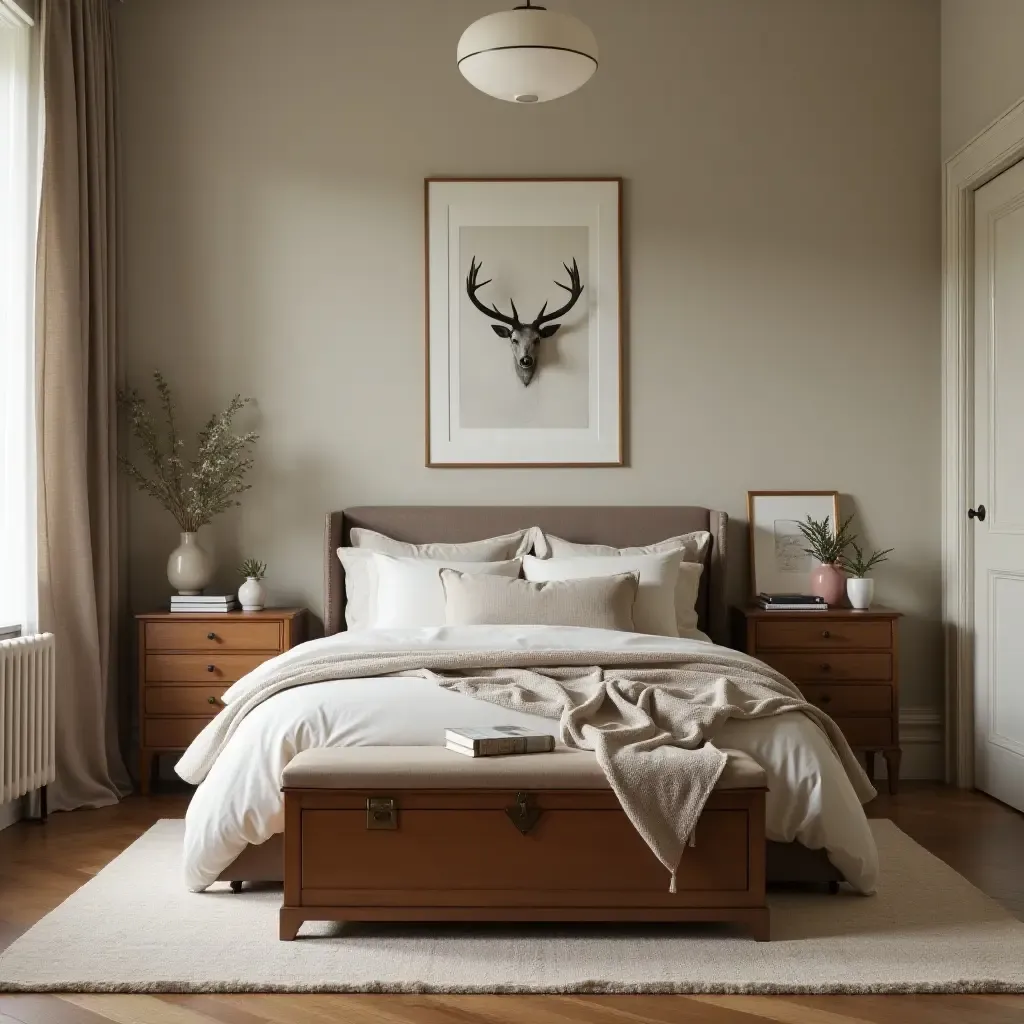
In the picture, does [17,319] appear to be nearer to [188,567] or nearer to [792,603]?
[188,567]

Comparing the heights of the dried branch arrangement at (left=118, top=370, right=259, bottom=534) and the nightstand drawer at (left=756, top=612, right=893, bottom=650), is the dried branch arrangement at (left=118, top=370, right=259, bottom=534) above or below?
above

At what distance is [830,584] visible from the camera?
4891 mm

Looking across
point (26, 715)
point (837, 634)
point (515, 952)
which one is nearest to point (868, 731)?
point (837, 634)

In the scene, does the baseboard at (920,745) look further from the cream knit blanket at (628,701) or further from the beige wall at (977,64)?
the beige wall at (977,64)

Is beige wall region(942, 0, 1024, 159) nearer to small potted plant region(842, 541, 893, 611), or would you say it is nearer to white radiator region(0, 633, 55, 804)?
small potted plant region(842, 541, 893, 611)

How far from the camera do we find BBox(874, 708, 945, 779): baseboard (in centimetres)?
508

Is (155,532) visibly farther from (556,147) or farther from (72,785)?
(556,147)

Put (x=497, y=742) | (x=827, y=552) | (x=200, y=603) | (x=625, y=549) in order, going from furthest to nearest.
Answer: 1. (x=827, y=552)
2. (x=625, y=549)
3. (x=200, y=603)
4. (x=497, y=742)

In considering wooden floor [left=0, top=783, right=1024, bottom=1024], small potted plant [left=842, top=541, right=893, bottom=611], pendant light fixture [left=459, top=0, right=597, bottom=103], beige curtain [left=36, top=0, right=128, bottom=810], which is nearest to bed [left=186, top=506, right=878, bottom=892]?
wooden floor [left=0, top=783, right=1024, bottom=1024]

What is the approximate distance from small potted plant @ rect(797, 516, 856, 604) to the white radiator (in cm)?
298

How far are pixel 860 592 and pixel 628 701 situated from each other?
1854 mm

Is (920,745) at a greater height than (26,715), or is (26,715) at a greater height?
(26,715)

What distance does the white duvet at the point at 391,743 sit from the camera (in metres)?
3.14

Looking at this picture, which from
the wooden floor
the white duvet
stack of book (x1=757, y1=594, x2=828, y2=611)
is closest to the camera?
the wooden floor
